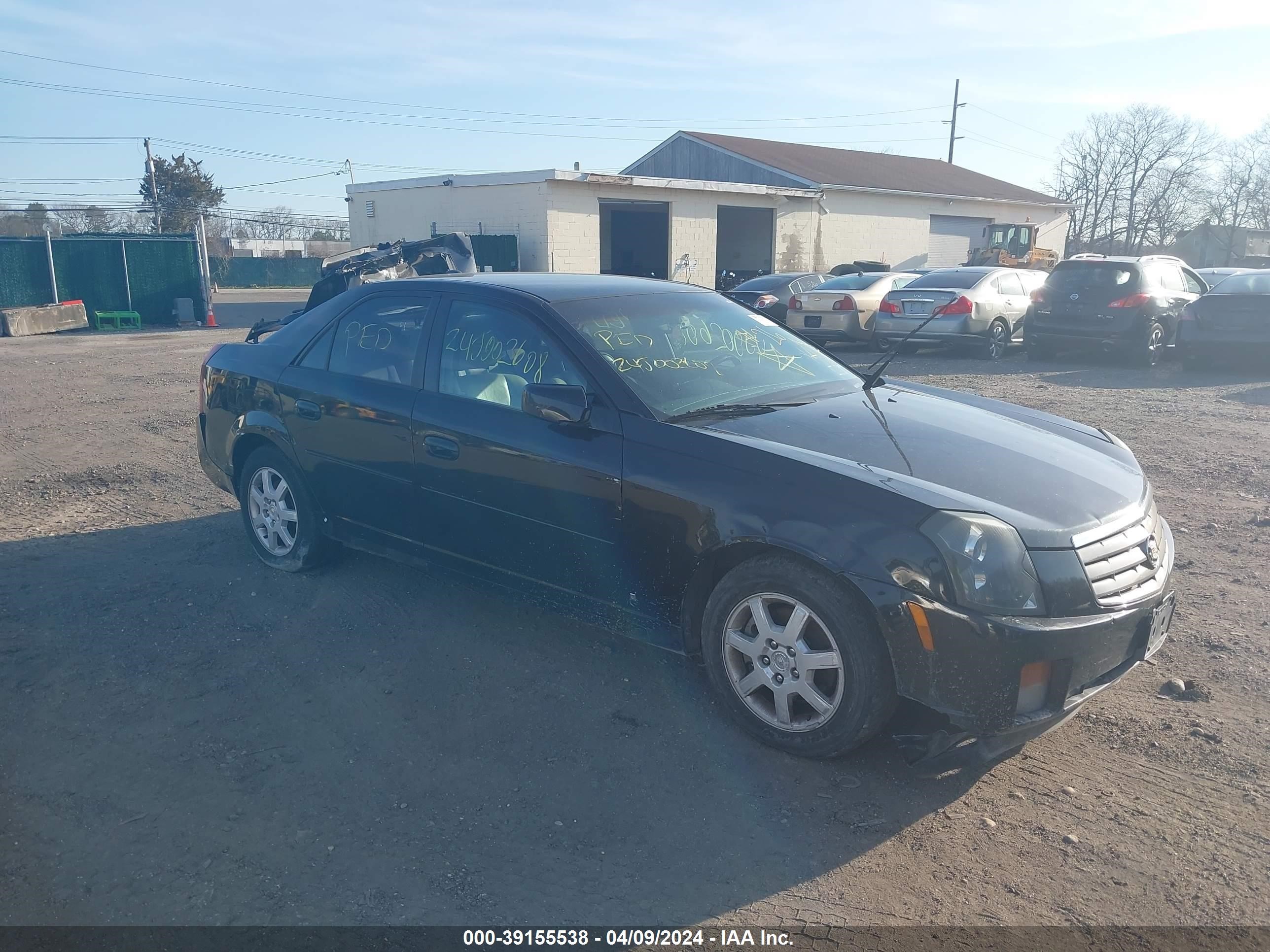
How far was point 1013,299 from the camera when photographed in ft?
49.8

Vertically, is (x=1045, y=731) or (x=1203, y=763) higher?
(x=1045, y=731)

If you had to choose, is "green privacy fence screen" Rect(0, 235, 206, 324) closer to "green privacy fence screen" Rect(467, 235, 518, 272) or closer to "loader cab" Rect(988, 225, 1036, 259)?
"green privacy fence screen" Rect(467, 235, 518, 272)

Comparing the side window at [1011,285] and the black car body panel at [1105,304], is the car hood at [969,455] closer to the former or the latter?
the black car body panel at [1105,304]

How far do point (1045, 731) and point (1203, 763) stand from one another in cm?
76

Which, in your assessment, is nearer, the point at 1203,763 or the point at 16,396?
the point at 1203,763

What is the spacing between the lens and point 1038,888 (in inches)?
111

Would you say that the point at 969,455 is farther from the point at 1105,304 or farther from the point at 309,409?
the point at 1105,304

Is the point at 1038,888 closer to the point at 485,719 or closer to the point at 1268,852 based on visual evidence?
the point at 1268,852

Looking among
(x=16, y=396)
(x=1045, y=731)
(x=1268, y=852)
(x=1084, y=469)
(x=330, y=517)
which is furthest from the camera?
(x=16, y=396)

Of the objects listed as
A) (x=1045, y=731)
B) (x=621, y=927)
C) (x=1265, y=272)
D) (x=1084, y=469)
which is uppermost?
(x=1265, y=272)

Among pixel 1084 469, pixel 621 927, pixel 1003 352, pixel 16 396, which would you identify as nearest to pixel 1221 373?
pixel 1003 352

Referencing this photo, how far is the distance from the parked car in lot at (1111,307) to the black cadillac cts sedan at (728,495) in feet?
32.6

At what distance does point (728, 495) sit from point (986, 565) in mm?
931

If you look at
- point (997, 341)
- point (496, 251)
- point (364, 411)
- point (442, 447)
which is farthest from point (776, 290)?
point (442, 447)
